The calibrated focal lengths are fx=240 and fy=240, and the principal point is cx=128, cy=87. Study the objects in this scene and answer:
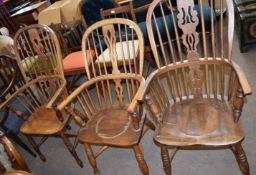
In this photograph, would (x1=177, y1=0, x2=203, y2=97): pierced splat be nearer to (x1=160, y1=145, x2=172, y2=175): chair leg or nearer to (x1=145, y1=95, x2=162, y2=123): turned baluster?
(x1=145, y1=95, x2=162, y2=123): turned baluster

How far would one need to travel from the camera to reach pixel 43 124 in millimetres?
1817

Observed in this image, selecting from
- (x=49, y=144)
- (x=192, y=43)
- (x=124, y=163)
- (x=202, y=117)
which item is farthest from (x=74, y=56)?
(x=202, y=117)

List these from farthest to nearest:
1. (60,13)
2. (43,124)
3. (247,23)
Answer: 1. (60,13)
2. (247,23)
3. (43,124)

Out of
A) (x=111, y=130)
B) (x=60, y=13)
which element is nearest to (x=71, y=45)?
(x=60, y=13)

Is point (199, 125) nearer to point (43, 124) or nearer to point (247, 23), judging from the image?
point (43, 124)

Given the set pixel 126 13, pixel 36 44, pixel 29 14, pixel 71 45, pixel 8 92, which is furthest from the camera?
pixel 29 14

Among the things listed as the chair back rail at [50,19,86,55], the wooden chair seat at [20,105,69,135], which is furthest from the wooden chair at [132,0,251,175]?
the chair back rail at [50,19,86,55]

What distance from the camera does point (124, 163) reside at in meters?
1.91

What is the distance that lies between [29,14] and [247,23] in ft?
13.9

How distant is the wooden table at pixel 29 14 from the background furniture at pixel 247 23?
3.90 m

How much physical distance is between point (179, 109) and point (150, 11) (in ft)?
2.11

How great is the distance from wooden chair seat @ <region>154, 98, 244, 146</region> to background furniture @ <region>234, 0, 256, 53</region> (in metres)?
1.50

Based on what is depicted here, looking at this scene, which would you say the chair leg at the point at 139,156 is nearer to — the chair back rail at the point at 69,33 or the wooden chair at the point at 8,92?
the wooden chair at the point at 8,92

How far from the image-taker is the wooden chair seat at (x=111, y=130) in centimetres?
144
